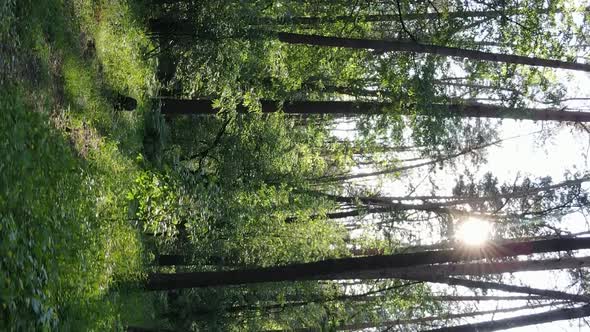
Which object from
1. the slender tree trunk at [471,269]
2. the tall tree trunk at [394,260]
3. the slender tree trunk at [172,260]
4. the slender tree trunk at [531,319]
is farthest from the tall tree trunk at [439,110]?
the slender tree trunk at [172,260]

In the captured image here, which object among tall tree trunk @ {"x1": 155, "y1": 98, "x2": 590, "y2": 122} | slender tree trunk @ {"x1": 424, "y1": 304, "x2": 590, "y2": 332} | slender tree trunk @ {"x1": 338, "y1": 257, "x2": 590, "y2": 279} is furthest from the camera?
tall tree trunk @ {"x1": 155, "y1": 98, "x2": 590, "y2": 122}

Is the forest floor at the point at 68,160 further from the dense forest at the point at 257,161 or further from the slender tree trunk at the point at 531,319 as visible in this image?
the slender tree trunk at the point at 531,319

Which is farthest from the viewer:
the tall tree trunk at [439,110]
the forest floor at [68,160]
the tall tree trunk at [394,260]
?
the tall tree trunk at [439,110]

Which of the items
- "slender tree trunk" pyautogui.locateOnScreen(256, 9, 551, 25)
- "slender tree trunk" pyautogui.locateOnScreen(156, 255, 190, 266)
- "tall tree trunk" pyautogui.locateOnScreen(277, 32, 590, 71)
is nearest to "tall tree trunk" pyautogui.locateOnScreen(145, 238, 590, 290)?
"tall tree trunk" pyautogui.locateOnScreen(277, 32, 590, 71)

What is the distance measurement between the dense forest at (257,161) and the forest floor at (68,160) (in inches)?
1.5

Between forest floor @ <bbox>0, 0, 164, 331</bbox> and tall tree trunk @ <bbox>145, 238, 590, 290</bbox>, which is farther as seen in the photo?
tall tree trunk @ <bbox>145, 238, 590, 290</bbox>

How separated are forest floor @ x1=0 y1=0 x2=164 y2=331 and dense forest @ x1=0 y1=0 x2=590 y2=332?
37mm

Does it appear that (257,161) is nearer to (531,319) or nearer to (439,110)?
(439,110)

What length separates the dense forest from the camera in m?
7.87

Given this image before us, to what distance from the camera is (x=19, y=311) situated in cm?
525

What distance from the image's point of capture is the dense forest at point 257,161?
7.87 m

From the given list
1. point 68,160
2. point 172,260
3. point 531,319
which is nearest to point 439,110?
point 531,319

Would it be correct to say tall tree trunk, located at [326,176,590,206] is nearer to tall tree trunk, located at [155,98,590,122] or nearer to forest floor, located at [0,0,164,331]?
tall tree trunk, located at [155,98,590,122]

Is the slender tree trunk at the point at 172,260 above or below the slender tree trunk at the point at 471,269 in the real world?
above
